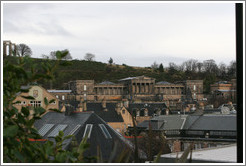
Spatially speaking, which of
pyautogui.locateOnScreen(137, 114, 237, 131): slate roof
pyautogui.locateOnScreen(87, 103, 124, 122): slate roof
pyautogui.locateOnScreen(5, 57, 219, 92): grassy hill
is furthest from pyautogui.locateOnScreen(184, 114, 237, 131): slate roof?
pyautogui.locateOnScreen(87, 103, 124, 122): slate roof

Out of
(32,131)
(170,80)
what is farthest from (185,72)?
(32,131)

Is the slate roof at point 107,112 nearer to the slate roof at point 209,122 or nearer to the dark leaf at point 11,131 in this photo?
the slate roof at point 209,122

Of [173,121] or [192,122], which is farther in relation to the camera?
[192,122]

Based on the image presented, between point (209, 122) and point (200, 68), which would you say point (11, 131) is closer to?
point (200, 68)

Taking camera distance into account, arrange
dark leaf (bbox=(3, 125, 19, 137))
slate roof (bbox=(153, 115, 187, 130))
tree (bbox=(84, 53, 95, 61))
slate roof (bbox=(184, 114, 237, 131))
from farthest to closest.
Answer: slate roof (bbox=(184, 114, 237, 131))
slate roof (bbox=(153, 115, 187, 130))
tree (bbox=(84, 53, 95, 61))
dark leaf (bbox=(3, 125, 19, 137))

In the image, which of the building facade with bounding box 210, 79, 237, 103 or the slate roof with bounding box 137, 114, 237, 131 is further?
the slate roof with bounding box 137, 114, 237, 131

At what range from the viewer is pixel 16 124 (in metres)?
1.00

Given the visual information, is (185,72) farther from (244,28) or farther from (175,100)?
(244,28)

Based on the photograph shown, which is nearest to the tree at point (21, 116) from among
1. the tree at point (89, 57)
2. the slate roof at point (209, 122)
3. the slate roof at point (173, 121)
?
the tree at point (89, 57)

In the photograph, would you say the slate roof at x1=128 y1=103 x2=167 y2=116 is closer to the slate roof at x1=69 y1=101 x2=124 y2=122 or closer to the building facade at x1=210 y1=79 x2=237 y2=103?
the slate roof at x1=69 y1=101 x2=124 y2=122

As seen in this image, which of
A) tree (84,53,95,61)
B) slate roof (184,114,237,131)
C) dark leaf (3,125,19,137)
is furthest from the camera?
slate roof (184,114,237,131)

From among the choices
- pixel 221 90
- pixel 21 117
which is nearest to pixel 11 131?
pixel 21 117

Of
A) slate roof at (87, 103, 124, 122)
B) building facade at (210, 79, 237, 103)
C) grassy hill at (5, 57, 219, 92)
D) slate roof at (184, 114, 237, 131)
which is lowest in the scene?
slate roof at (184, 114, 237, 131)

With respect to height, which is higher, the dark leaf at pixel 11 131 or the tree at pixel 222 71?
the tree at pixel 222 71
